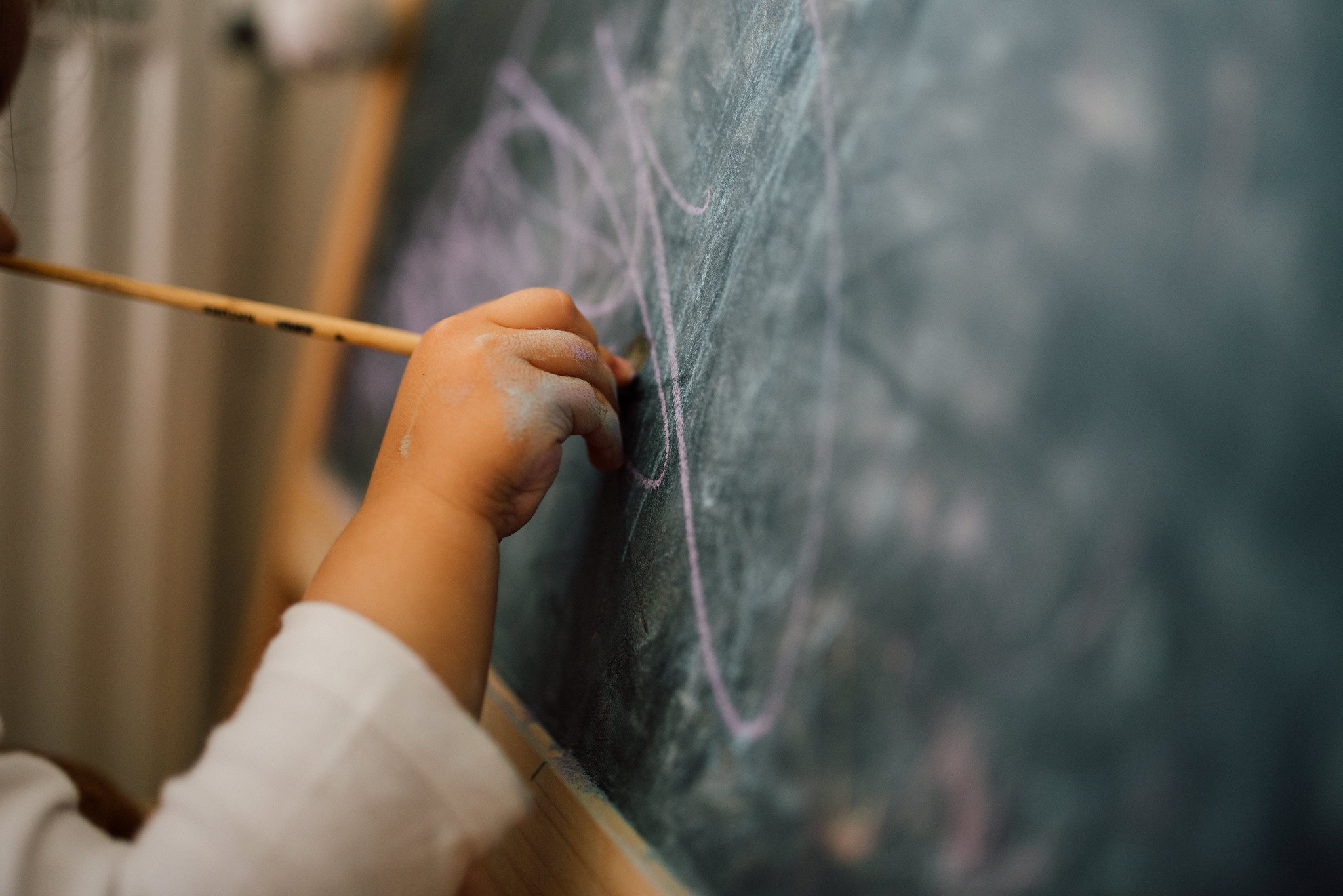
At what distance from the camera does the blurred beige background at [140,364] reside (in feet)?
2.97

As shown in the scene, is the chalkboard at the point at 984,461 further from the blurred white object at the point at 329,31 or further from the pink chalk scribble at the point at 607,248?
the blurred white object at the point at 329,31

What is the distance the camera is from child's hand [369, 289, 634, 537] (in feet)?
1.12

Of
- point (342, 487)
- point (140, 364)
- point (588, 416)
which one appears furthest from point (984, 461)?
point (140, 364)

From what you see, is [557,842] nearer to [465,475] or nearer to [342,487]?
[465,475]

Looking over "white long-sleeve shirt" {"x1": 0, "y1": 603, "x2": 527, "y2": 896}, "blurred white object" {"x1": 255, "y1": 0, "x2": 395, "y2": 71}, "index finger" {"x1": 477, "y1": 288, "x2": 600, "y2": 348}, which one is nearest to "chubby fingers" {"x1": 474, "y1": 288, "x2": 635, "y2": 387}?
"index finger" {"x1": 477, "y1": 288, "x2": 600, "y2": 348}

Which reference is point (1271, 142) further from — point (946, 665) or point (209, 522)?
point (209, 522)

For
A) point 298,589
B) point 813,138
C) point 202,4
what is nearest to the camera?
point 813,138

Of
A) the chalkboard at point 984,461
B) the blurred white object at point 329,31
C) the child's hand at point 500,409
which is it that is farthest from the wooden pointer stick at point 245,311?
the blurred white object at point 329,31

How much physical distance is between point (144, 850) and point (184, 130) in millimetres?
945

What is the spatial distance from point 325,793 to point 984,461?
278mm

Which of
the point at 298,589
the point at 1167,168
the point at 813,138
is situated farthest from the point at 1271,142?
the point at 298,589

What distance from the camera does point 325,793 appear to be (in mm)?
297

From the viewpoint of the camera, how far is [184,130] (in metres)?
0.95

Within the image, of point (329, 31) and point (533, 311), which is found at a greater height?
point (329, 31)
